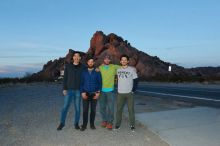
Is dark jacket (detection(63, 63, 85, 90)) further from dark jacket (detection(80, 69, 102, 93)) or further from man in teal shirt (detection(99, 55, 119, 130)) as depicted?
man in teal shirt (detection(99, 55, 119, 130))

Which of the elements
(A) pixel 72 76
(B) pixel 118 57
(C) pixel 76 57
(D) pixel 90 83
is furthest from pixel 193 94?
(B) pixel 118 57

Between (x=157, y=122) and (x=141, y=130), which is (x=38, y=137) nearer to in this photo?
(x=141, y=130)

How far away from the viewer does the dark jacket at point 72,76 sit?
30.3 feet

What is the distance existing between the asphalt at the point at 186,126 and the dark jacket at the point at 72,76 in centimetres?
227

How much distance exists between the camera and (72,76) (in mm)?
9250

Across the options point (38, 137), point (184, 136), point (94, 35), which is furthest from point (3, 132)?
point (94, 35)

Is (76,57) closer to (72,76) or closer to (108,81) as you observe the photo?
(72,76)

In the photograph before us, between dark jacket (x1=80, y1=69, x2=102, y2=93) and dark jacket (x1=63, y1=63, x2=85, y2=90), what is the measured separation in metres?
0.13

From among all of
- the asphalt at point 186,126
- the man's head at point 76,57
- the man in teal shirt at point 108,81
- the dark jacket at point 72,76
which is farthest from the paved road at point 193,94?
the man's head at point 76,57

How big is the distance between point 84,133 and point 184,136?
256 cm

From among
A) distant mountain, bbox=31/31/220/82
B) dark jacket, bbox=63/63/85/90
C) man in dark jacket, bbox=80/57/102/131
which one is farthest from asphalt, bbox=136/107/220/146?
distant mountain, bbox=31/31/220/82

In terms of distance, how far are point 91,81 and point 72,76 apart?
21.0 inches

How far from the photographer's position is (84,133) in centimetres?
895

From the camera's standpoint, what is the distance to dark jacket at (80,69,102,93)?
9156 millimetres
